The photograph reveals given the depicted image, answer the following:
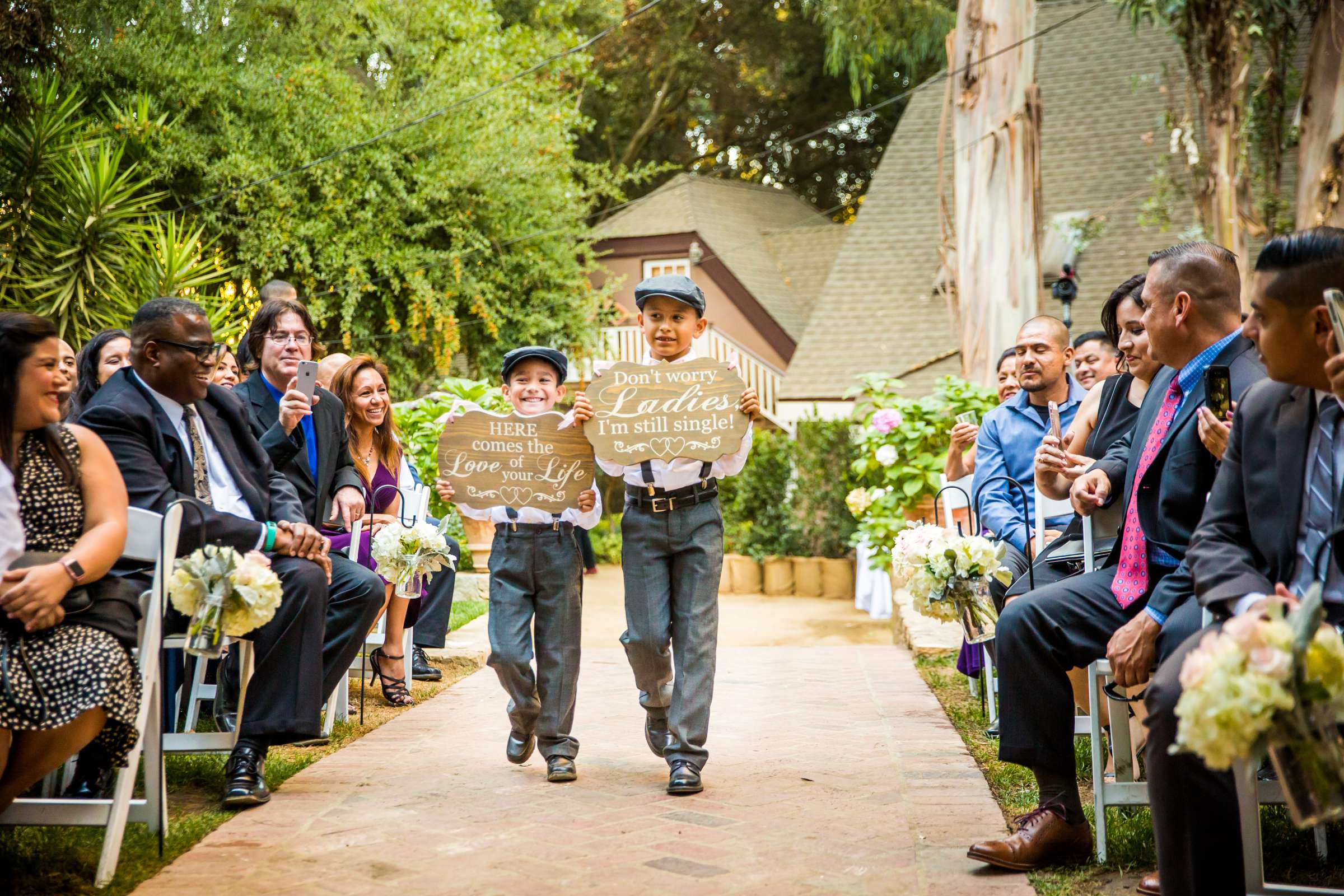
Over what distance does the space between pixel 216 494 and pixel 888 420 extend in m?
6.36

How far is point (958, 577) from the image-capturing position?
4770 millimetres

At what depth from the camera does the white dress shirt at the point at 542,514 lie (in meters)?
5.04

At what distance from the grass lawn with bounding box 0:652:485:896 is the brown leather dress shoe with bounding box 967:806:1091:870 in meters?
2.59

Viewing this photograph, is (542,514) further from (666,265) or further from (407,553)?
(666,265)

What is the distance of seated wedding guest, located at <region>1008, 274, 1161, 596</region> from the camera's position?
448 centimetres

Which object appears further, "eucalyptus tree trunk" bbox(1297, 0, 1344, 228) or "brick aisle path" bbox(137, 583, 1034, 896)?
"eucalyptus tree trunk" bbox(1297, 0, 1344, 228)

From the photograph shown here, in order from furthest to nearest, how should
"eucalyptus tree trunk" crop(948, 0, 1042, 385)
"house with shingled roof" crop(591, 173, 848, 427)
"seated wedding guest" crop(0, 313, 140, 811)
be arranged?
"house with shingled roof" crop(591, 173, 848, 427) < "eucalyptus tree trunk" crop(948, 0, 1042, 385) < "seated wedding guest" crop(0, 313, 140, 811)

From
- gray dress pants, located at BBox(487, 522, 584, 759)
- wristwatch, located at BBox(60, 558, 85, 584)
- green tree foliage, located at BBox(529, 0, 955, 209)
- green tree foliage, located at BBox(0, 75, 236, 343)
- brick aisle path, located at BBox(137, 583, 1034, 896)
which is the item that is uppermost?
green tree foliage, located at BBox(529, 0, 955, 209)

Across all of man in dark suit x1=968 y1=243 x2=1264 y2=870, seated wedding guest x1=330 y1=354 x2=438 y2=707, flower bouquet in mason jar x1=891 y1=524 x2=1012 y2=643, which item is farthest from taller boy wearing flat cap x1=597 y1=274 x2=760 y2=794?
seated wedding guest x1=330 y1=354 x2=438 y2=707

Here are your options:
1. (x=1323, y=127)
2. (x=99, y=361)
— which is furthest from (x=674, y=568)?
(x=1323, y=127)

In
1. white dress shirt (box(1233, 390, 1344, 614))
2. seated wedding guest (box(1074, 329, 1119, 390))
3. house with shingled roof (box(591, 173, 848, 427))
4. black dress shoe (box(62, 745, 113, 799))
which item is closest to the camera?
white dress shirt (box(1233, 390, 1344, 614))

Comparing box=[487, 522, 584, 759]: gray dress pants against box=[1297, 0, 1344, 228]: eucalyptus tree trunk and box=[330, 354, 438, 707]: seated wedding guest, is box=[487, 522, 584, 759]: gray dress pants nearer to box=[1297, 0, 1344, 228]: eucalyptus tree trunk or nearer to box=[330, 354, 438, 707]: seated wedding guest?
box=[330, 354, 438, 707]: seated wedding guest

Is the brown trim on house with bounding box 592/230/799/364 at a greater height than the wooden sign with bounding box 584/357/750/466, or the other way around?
the brown trim on house with bounding box 592/230/799/364

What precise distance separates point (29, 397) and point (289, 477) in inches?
75.7
